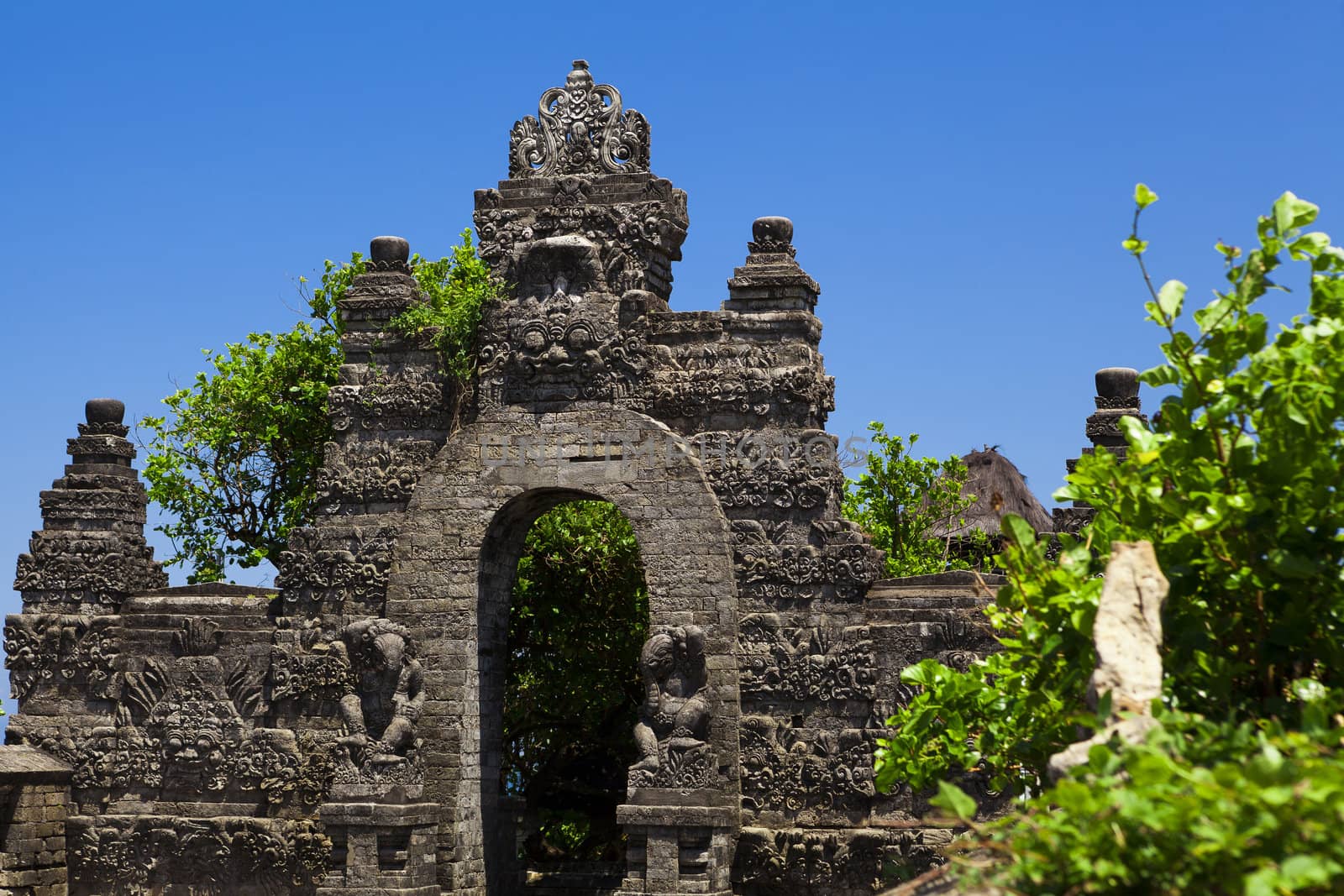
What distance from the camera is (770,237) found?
14859mm

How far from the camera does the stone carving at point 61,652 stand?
15852 mm

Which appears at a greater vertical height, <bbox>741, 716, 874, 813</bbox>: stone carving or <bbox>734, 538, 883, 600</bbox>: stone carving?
<bbox>734, 538, 883, 600</bbox>: stone carving

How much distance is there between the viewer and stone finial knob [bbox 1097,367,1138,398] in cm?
1623

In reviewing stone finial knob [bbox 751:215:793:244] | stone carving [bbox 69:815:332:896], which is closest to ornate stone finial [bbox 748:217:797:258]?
stone finial knob [bbox 751:215:793:244]

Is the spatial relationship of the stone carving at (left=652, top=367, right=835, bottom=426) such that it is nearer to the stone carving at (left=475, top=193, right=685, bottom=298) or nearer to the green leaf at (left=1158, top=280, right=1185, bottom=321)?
the stone carving at (left=475, top=193, right=685, bottom=298)

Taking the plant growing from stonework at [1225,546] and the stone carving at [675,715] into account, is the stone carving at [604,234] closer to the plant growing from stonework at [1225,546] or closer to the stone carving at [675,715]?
the stone carving at [675,715]

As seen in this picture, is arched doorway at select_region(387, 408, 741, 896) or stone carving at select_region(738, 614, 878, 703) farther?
arched doorway at select_region(387, 408, 741, 896)

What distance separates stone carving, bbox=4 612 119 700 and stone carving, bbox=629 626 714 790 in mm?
5305

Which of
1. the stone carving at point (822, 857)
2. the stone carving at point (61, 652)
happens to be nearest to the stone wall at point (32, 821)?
the stone carving at point (61, 652)

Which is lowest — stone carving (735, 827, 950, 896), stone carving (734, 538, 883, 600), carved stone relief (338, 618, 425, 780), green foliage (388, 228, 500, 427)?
stone carving (735, 827, 950, 896)

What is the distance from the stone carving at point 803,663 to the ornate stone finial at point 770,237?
3.14 m

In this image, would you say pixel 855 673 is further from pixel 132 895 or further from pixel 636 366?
pixel 132 895

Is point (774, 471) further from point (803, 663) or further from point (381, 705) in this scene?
point (381, 705)

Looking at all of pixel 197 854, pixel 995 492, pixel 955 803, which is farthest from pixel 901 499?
pixel 955 803
